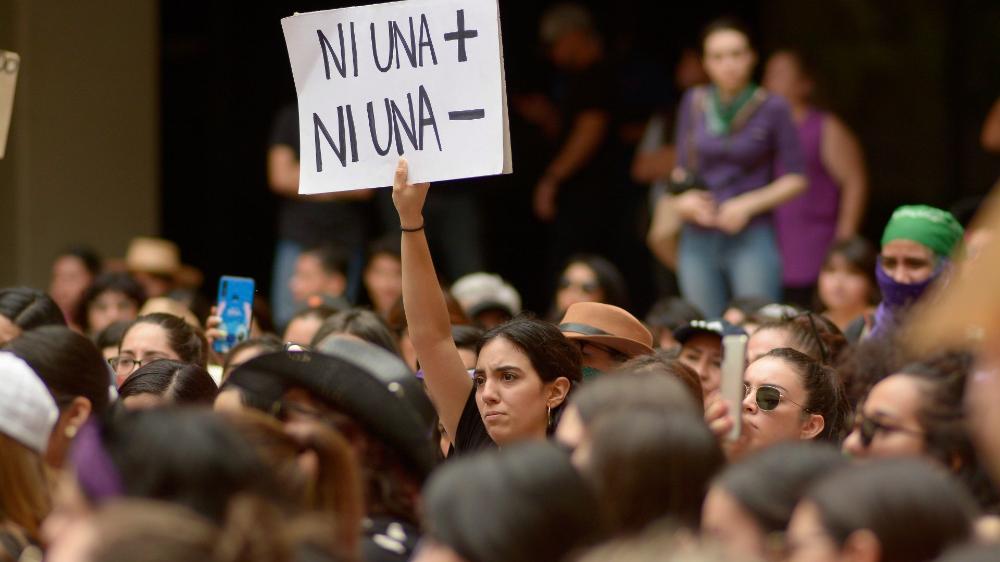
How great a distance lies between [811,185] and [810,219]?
0.21 meters

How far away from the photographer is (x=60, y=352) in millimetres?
4789

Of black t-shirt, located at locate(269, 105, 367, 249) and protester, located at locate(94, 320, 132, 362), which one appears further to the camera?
→ black t-shirt, located at locate(269, 105, 367, 249)

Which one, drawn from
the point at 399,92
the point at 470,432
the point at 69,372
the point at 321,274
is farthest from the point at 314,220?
the point at 69,372

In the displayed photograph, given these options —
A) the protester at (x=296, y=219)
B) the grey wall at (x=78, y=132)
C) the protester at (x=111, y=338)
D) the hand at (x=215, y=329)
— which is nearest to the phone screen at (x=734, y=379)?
the hand at (x=215, y=329)

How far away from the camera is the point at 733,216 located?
8680 millimetres

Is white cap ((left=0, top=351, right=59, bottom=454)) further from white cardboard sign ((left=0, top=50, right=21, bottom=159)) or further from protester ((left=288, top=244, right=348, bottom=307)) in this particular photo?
protester ((left=288, top=244, right=348, bottom=307))

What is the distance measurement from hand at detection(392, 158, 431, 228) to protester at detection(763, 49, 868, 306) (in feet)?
15.3

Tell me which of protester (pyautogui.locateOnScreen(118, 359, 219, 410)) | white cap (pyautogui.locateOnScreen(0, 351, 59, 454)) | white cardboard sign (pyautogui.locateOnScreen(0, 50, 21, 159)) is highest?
white cardboard sign (pyautogui.locateOnScreen(0, 50, 21, 159))

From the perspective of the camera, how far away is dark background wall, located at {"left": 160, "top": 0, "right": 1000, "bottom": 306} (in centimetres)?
1112

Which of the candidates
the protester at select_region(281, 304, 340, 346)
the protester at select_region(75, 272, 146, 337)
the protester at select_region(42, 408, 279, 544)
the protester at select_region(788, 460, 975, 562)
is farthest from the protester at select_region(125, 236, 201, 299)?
the protester at select_region(788, 460, 975, 562)

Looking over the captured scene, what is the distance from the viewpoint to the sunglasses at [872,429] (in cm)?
406

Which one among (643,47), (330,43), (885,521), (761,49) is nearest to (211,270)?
(643,47)

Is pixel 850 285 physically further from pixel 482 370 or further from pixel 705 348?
pixel 482 370

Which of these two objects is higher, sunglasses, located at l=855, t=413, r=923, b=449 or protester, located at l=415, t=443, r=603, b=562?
protester, located at l=415, t=443, r=603, b=562
